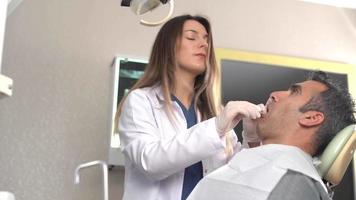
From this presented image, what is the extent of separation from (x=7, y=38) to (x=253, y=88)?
1.08 m

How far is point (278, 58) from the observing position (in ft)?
7.76

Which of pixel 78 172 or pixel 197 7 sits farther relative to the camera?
pixel 197 7

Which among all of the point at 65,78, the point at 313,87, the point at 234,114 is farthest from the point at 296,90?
the point at 65,78

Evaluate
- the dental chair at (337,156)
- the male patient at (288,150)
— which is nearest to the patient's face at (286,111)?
the male patient at (288,150)

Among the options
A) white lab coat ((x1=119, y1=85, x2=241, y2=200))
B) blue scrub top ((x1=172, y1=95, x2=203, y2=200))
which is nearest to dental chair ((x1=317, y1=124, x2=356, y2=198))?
white lab coat ((x1=119, y1=85, x2=241, y2=200))

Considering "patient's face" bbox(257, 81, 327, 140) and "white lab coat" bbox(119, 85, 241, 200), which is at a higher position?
"patient's face" bbox(257, 81, 327, 140)

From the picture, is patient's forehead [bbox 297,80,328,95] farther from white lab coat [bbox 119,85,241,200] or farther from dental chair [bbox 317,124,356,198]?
white lab coat [bbox 119,85,241,200]

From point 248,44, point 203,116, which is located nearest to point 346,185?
point 248,44

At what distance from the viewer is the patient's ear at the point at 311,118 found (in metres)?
1.32

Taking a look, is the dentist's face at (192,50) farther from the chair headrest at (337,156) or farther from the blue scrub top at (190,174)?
the chair headrest at (337,156)

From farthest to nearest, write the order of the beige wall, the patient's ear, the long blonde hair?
the beige wall
the long blonde hair
the patient's ear

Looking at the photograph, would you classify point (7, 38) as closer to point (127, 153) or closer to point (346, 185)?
point (127, 153)

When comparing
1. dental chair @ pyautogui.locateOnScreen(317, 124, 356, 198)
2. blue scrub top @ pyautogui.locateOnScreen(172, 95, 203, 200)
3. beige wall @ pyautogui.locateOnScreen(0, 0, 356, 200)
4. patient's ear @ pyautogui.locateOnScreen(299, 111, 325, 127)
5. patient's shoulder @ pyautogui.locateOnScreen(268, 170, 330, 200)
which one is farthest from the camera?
beige wall @ pyautogui.locateOnScreen(0, 0, 356, 200)

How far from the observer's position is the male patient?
1109 mm
